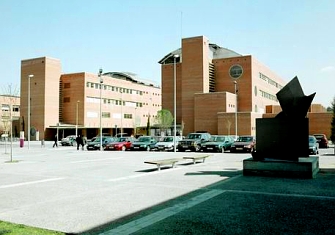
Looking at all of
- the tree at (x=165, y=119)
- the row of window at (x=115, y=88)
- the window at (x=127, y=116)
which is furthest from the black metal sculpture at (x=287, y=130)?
the window at (x=127, y=116)

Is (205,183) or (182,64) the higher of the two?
(182,64)

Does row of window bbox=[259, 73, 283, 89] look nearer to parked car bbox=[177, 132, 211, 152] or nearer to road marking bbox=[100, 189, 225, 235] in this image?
parked car bbox=[177, 132, 211, 152]

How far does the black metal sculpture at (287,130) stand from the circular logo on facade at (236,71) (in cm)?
5937

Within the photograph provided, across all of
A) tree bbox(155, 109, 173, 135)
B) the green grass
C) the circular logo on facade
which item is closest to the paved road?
the green grass

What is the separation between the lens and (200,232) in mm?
5809

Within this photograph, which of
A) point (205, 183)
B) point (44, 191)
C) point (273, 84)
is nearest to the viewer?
point (44, 191)

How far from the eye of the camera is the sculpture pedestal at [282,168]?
12.5 meters

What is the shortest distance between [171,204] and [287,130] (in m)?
7.26

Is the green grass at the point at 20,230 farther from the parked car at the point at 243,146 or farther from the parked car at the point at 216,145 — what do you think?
the parked car at the point at 216,145

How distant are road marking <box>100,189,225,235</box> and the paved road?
0.06 feet

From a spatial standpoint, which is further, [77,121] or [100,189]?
[77,121]

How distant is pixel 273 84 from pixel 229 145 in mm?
64115

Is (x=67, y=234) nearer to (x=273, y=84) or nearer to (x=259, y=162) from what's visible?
(x=259, y=162)

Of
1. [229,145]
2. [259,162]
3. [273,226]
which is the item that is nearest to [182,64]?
[229,145]
